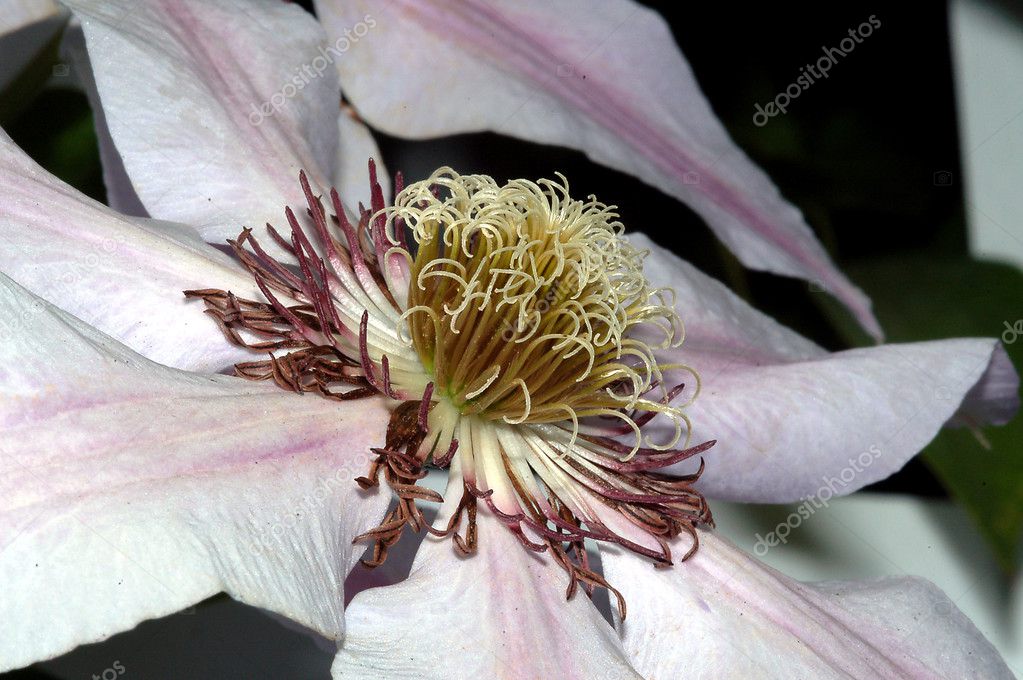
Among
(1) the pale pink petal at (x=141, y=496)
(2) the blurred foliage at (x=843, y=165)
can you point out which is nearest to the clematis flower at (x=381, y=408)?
(1) the pale pink petal at (x=141, y=496)

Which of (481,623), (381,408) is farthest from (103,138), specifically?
(481,623)

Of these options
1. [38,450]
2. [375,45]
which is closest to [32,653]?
[38,450]

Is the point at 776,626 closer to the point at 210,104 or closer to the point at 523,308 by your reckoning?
the point at 523,308

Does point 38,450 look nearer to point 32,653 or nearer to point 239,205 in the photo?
point 32,653

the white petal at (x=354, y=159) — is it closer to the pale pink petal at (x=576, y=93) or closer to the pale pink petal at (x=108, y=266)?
the pale pink petal at (x=576, y=93)

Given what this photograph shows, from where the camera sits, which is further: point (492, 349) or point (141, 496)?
point (492, 349)

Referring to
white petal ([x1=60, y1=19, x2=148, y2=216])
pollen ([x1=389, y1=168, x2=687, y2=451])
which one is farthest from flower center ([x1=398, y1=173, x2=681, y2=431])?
white petal ([x1=60, y1=19, x2=148, y2=216])
